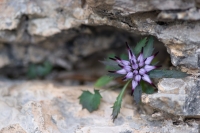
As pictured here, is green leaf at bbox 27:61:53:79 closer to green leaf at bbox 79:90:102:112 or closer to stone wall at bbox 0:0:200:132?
stone wall at bbox 0:0:200:132

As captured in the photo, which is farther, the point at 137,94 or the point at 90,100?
the point at 90,100

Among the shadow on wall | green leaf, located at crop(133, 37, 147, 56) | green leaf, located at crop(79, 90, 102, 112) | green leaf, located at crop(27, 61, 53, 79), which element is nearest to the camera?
green leaf, located at crop(133, 37, 147, 56)

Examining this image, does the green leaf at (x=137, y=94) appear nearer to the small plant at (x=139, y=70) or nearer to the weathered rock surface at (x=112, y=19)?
the small plant at (x=139, y=70)

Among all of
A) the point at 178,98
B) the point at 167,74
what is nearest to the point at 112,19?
the point at 167,74

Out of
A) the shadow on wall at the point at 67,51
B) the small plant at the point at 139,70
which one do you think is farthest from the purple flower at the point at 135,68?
the shadow on wall at the point at 67,51

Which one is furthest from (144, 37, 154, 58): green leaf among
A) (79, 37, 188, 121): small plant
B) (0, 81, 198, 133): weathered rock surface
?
(0, 81, 198, 133): weathered rock surface

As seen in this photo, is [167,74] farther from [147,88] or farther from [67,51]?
[67,51]
